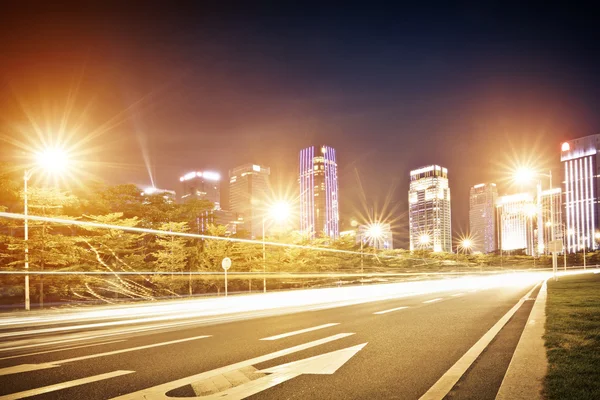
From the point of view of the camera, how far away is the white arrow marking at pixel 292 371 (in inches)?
180

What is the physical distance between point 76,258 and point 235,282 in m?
9.71

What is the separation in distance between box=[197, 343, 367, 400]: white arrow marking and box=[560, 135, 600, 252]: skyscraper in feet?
705

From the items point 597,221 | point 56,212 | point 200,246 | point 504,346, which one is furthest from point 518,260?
point 597,221

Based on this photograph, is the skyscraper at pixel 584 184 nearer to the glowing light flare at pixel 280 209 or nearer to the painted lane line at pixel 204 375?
the glowing light flare at pixel 280 209

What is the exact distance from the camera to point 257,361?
632 cm

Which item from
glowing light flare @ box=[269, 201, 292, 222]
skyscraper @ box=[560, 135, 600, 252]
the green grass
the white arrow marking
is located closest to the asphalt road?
the white arrow marking

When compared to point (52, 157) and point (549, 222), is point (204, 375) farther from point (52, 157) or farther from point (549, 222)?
point (549, 222)

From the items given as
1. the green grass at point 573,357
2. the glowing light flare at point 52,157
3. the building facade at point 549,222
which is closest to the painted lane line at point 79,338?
the green grass at point 573,357

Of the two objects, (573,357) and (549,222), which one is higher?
(549,222)

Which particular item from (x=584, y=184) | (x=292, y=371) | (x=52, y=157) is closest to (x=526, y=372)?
(x=292, y=371)

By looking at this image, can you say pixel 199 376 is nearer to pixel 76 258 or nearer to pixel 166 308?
pixel 166 308

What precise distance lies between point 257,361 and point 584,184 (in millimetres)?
226010

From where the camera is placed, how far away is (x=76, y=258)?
22953 mm

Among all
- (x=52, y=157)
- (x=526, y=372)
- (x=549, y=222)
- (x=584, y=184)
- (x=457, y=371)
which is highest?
(x=584, y=184)
